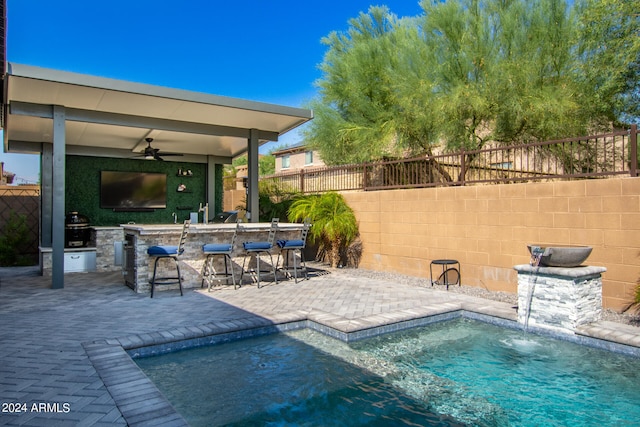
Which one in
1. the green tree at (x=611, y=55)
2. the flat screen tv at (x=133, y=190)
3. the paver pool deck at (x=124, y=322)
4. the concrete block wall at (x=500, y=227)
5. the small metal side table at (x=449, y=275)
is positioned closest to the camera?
the paver pool deck at (x=124, y=322)

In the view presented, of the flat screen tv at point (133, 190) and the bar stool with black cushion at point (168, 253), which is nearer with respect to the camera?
the bar stool with black cushion at point (168, 253)

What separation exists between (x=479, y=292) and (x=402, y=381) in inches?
136

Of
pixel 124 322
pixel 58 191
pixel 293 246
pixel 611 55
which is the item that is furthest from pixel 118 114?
pixel 611 55

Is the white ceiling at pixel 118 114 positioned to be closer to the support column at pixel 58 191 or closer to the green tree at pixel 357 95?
the support column at pixel 58 191

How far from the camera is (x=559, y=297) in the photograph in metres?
4.46

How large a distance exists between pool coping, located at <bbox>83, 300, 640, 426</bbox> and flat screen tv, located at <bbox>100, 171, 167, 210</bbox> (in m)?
7.38

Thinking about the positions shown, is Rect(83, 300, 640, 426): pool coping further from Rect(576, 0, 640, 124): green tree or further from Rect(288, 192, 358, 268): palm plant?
Rect(576, 0, 640, 124): green tree

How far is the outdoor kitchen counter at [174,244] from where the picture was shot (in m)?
6.39

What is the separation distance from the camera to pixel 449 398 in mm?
3113

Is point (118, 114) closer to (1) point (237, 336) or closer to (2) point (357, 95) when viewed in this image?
(1) point (237, 336)

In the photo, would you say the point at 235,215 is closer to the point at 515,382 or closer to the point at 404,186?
the point at 404,186

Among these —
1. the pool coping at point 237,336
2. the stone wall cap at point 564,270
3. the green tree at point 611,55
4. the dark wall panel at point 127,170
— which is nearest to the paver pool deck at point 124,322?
the pool coping at point 237,336

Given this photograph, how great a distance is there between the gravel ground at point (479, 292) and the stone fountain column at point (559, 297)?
0.36 meters

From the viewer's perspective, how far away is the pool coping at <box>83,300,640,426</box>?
8.71 ft
